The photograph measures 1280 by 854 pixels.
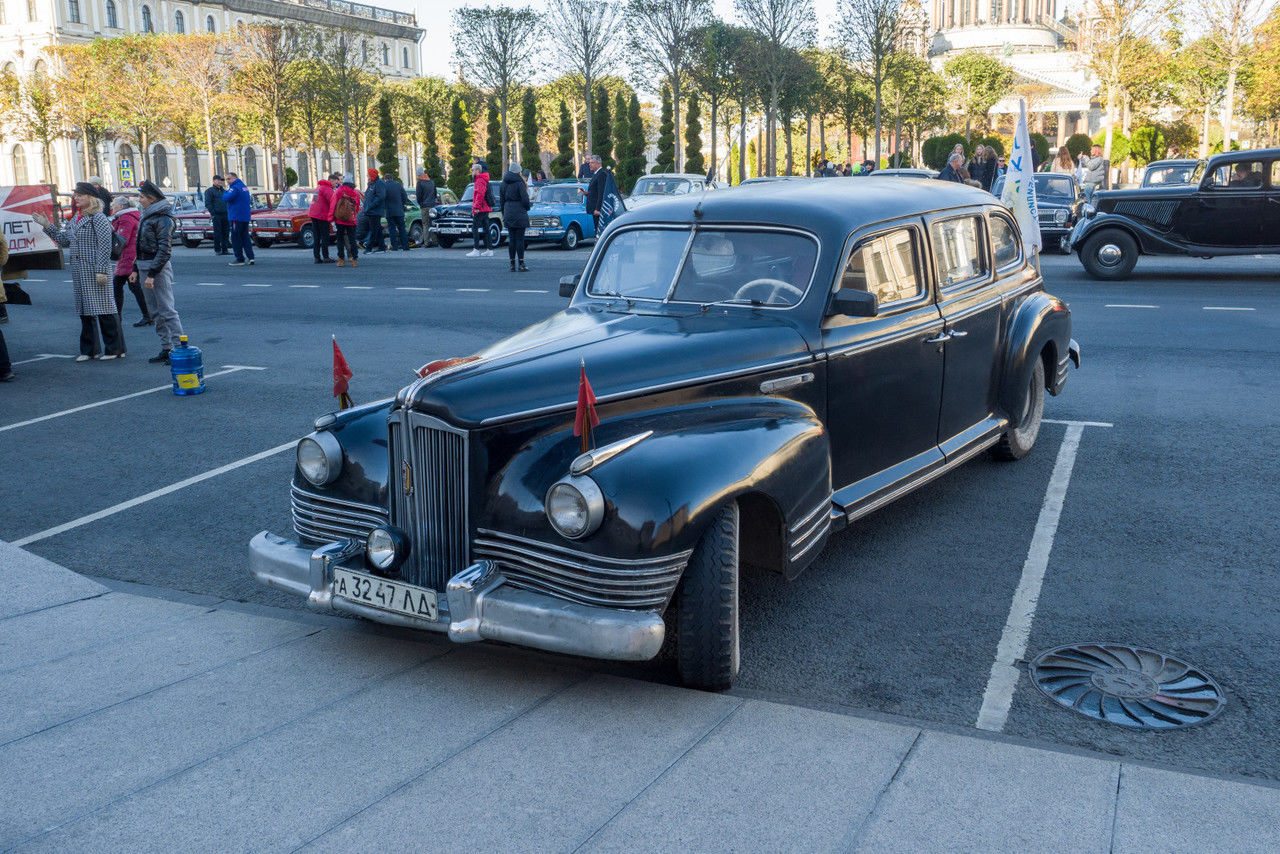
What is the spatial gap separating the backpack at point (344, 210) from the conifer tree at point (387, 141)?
25.3 meters

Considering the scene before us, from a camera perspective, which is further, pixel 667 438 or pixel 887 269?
→ pixel 887 269

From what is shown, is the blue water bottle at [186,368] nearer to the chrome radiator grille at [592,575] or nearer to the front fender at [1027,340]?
the front fender at [1027,340]

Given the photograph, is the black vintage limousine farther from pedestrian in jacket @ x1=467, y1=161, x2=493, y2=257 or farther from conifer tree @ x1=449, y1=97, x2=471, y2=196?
conifer tree @ x1=449, y1=97, x2=471, y2=196

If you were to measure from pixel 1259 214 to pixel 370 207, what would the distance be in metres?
18.4

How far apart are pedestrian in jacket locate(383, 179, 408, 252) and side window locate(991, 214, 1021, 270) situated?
21388 mm

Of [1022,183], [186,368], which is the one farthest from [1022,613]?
[1022,183]

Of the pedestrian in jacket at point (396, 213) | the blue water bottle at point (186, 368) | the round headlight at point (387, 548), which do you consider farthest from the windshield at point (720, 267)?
the pedestrian in jacket at point (396, 213)

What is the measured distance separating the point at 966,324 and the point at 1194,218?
12702 millimetres

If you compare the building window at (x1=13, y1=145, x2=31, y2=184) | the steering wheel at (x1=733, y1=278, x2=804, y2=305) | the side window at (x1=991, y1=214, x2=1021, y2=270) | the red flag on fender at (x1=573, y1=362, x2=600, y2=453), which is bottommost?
the red flag on fender at (x1=573, y1=362, x2=600, y2=453)

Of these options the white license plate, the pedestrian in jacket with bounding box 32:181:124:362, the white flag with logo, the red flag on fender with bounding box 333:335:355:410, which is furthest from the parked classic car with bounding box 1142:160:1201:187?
the white license plate

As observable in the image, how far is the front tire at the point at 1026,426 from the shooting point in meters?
7.06

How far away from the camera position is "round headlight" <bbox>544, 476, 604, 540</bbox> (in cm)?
386

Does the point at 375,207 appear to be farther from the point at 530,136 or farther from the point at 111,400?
the point at 530,136

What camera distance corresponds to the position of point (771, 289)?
529 cm
